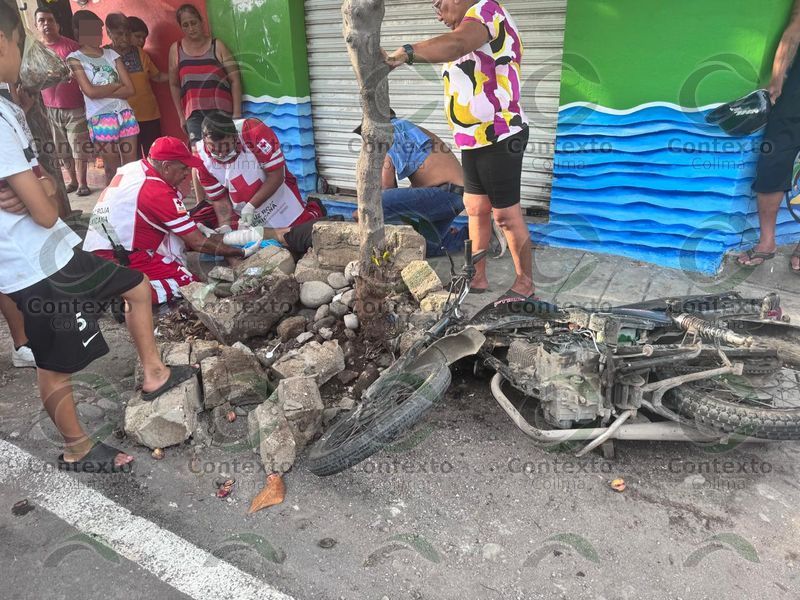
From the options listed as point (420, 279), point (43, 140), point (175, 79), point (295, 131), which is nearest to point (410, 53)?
point (420, 279)

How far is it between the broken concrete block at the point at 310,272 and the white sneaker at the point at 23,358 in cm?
180

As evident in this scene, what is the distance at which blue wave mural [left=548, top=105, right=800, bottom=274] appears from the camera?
14.4 feet

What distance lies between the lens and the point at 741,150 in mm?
4262

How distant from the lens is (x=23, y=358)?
3.96 metres

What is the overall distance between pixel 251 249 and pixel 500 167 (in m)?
2.06

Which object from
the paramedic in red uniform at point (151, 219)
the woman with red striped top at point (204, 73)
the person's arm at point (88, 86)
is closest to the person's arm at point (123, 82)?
the person's arm at point (88, 86)

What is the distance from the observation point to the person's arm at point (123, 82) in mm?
6488

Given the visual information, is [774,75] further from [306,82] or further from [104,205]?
[104,205]

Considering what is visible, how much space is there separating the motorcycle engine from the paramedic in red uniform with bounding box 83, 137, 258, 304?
2.78 meters

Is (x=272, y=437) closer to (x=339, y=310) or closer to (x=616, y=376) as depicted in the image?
(x=339, y=310)

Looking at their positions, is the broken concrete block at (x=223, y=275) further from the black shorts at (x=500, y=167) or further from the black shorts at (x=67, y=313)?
the black shorts at (x=500, y=167)

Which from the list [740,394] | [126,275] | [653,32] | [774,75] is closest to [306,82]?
[653,32]

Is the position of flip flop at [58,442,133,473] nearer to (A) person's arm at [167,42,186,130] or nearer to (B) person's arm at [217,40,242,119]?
(B) person's arm at [217,40,242,119]

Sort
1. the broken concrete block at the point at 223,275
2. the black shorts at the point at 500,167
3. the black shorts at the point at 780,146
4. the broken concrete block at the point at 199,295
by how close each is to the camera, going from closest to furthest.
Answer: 1. the black shorts at the point at 500,167
2. the broken concrete block at the point at 199,295
3. the black shorts at the point at 780,146
4. the broken concrete block at the point at 223,275
